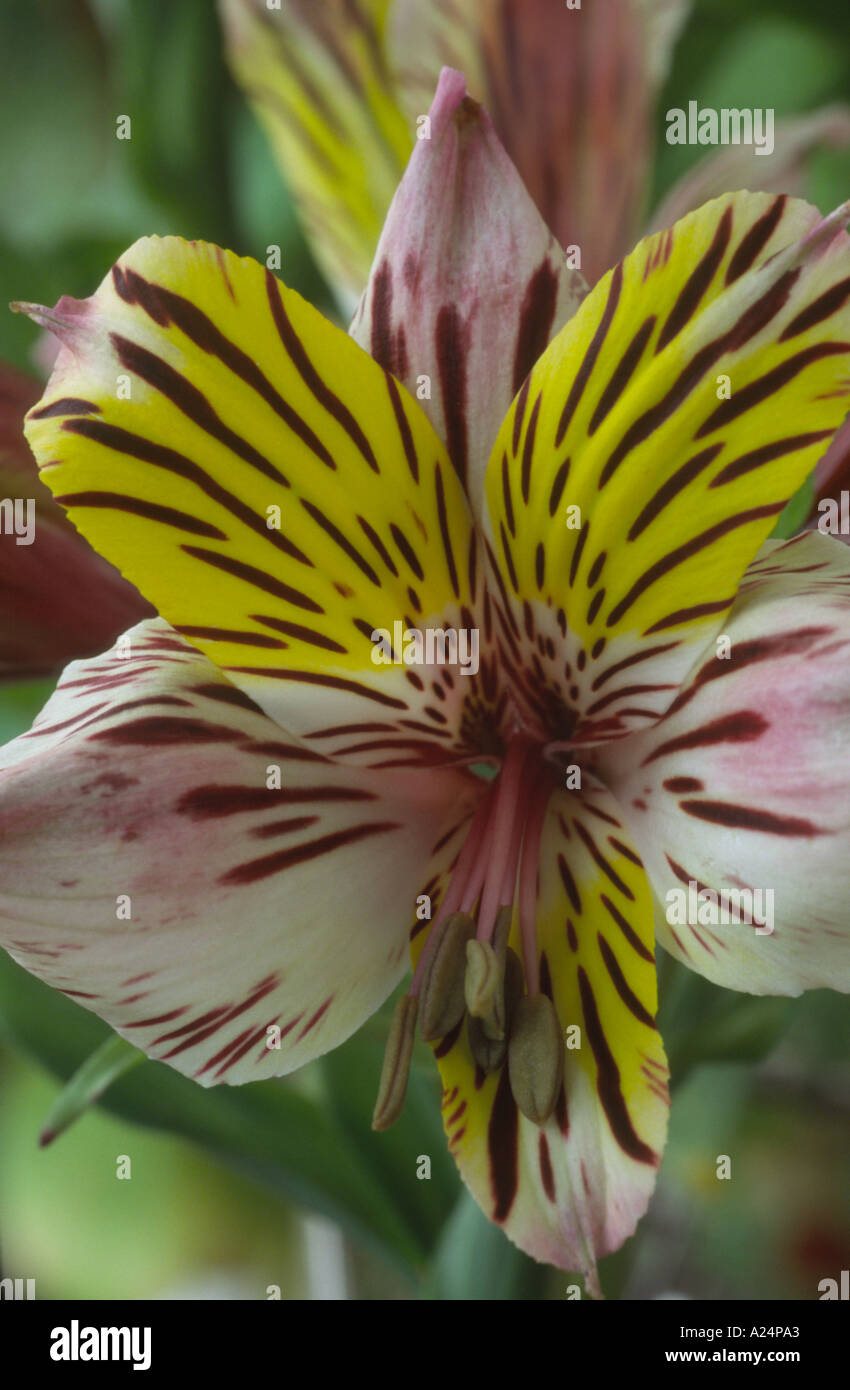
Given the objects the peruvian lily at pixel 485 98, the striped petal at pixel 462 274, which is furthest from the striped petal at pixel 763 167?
the striped petal at pixel 462 274

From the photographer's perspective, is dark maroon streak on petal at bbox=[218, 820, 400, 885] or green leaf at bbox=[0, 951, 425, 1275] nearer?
dark maroon streak on petal at bbox=[218, 820, 400, 885]

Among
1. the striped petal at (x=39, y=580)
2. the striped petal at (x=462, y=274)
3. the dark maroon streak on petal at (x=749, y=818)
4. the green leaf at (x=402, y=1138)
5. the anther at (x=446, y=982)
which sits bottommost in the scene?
the green leaf at (x=402, y=1138)

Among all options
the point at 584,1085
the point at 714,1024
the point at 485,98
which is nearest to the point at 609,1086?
the point at 584,1085

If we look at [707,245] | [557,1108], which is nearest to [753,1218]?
[557,1108]

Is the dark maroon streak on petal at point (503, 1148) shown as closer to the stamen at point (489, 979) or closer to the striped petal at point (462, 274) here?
the stamen at point (489, 979)

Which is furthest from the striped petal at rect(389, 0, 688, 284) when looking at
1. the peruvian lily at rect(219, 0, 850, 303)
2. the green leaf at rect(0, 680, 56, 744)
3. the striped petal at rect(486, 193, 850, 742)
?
the green leaf at rect(0, 680, 56, 744)

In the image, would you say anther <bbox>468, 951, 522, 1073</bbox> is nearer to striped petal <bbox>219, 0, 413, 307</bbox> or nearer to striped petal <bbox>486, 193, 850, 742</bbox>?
striped petal <bbox>486, 193, 850, 742</bbox>

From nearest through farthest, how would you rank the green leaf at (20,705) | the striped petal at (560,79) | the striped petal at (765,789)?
the striped petal at (765,789) → the striped petal at (560,79) → the green leaf at (20,705)

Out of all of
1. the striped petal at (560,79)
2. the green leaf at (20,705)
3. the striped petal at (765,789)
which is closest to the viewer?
the striped petal at (765,789)
